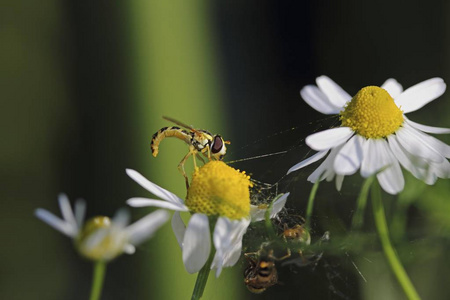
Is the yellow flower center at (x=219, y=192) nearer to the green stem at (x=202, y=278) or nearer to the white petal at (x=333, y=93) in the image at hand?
the green stem at (x=202, y=278)

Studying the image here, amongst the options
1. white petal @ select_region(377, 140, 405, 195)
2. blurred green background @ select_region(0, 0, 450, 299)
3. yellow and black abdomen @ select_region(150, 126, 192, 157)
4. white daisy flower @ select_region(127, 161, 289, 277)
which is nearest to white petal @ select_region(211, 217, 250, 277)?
white daisy flower @ select_region(127, 161, 289, 277)

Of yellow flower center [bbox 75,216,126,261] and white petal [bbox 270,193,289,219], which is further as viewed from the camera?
white petal [bbox 270,193,289,219]

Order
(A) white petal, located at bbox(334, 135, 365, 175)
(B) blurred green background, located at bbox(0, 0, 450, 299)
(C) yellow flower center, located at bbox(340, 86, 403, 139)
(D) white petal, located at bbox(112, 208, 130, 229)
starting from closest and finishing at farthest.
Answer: (D) white petal, located at bbox(112, 208, 130, 229), (A) white petal, located at bbox(334, 135, 365, 175), (C) yellow flower center, located at bbox(340, 86, 403, 139), (B) blurred green background, located at bbox(0, 0, 450, 299)

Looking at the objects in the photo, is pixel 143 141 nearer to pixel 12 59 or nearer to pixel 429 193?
pixel 12 59

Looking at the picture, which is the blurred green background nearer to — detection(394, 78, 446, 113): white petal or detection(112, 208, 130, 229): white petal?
detection(394, 78, 446, 113): white petal

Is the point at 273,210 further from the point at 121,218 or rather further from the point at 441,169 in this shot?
the point at 121,218

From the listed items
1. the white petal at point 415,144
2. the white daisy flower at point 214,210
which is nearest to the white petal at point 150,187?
the white daisy flower at point 214,210

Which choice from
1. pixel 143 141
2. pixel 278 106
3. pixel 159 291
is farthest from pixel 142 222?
pixel 278 106
